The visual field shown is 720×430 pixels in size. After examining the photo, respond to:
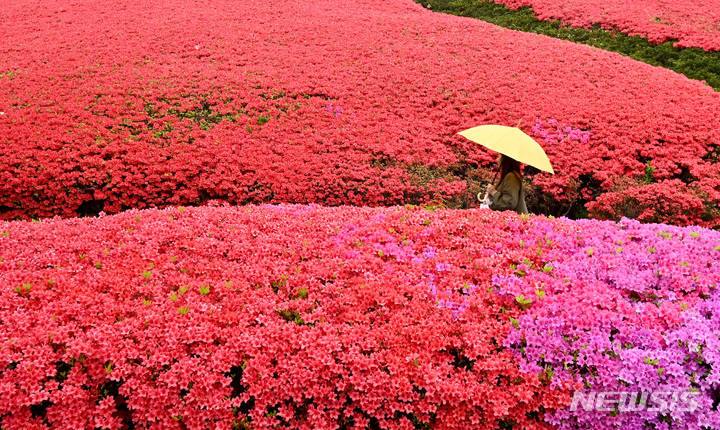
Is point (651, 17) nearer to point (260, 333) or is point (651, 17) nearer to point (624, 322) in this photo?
point (624, 322)

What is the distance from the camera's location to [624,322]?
12.8 feet

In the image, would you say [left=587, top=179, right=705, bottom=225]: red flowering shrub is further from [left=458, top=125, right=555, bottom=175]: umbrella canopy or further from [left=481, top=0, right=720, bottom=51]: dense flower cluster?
[left=481, top=0, right=720, bottom=51]: dense flower cluster

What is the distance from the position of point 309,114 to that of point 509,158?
7.63 metres

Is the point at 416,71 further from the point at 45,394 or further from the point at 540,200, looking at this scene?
the point at 45,394

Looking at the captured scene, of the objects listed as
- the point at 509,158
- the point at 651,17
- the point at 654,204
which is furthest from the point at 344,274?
the point at 651,17

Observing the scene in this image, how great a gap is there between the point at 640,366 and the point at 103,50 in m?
20.0

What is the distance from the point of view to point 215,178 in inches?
392

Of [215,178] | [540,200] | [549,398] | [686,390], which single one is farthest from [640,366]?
[215,178]

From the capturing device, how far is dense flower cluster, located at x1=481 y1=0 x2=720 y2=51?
20.3 metres

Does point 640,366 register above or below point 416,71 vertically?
below

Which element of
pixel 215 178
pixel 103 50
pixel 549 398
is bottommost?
pixel 215 178

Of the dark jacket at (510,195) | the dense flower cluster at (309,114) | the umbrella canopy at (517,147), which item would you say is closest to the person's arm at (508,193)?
the dark jacket at (510,195)

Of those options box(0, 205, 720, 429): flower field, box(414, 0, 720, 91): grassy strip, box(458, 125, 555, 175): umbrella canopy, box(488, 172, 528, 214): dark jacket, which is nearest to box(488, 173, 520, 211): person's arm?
box(488, 172, 528, 214): dark jacket

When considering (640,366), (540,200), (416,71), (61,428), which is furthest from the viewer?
(416,71)
